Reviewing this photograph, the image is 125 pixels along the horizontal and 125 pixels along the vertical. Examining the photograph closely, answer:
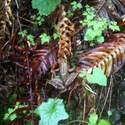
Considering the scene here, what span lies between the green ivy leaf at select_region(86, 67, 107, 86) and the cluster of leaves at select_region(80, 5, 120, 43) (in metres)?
0.24

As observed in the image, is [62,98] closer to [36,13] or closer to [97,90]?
[97,90]

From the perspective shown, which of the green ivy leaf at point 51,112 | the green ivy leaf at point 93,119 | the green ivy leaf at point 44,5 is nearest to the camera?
the green ivy leaf at point 51,112

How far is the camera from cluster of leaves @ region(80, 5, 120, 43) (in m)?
2.51

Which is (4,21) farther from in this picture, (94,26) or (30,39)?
(94,26)

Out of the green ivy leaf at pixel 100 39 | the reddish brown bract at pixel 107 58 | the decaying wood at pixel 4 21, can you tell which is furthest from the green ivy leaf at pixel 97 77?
the decaying wood at pixel 4 21

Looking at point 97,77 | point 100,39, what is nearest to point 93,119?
point 97,77

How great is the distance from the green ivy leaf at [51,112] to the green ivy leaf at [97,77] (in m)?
→ 0.24

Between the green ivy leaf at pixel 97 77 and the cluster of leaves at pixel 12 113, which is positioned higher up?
the green ivy leaf at pixel 97 77

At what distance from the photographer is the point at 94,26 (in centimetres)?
253

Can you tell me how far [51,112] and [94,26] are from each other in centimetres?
63

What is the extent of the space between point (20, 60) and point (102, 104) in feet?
2.17

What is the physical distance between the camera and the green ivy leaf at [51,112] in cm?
234

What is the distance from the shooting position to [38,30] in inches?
110

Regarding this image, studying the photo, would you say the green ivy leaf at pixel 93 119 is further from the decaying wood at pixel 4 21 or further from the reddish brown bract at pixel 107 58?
the decaying wood at pixel 4 21
